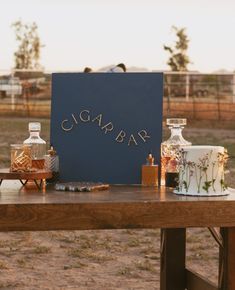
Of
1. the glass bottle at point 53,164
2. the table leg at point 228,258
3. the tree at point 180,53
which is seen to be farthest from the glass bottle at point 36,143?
the tree at point 180,53

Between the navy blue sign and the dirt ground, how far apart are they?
1957mm

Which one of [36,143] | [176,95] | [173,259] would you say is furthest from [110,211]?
[176,95]

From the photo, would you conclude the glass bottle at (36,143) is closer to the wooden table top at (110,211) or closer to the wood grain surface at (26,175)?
the wood grain surface at (26,175)

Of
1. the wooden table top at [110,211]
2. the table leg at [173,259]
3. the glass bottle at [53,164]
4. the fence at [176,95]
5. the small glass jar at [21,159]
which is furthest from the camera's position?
the fence at [176,95]

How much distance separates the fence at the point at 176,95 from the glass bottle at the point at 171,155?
22.2 meters

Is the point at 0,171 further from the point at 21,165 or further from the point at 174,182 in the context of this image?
the point at 174,182

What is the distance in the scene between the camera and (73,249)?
6555 millimetres

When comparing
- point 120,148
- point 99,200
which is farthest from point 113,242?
point 99,200

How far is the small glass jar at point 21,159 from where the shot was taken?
326 centimetres

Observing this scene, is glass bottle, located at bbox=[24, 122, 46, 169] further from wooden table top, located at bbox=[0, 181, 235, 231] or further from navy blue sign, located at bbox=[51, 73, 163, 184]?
wooden table top, located at bbox=[0, 181, 235, 231]

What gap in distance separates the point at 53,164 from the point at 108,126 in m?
0.26

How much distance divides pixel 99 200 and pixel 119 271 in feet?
9.50

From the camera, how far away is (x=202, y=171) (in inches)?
124

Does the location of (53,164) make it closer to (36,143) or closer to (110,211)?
(36,143)
